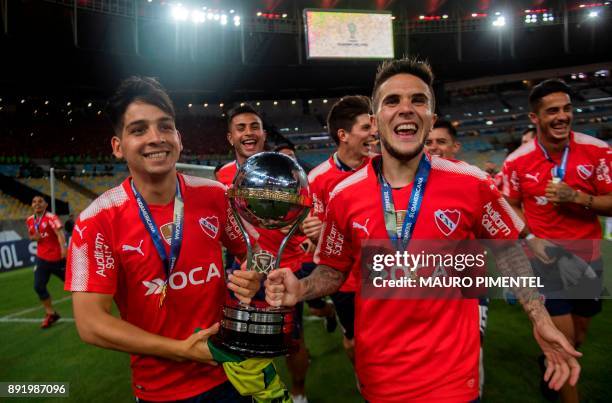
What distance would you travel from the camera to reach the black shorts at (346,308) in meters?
3.56

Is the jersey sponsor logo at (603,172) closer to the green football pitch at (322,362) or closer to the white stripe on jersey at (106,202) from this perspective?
the green football pitch at (322,362)

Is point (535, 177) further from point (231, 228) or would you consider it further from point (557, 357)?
point (231, 228)

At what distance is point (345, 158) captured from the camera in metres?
3.84

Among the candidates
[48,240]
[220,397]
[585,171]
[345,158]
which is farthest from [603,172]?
[48,240]

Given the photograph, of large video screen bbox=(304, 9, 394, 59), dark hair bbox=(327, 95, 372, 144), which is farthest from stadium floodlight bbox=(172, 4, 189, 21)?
dark hair bbox=(327, 95, 372, 144)

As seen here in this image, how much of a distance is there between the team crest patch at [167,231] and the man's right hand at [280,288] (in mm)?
570

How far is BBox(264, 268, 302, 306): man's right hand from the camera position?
4.97 feet

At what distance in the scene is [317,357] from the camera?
172 inches

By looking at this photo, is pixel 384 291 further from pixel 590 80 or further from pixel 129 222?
pixel 590 80

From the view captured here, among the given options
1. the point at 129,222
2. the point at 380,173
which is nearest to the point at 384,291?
the point at 380,173

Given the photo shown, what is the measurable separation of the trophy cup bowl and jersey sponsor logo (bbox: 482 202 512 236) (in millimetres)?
860

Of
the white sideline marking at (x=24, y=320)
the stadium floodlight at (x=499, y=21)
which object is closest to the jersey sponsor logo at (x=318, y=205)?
the white sideline marking at (x=24, y=320)

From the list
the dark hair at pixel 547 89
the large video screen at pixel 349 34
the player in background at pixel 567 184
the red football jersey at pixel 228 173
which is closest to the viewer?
the player in background at pixel 567 184

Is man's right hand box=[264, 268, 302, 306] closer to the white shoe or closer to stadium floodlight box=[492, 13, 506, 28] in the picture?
the white shoe
